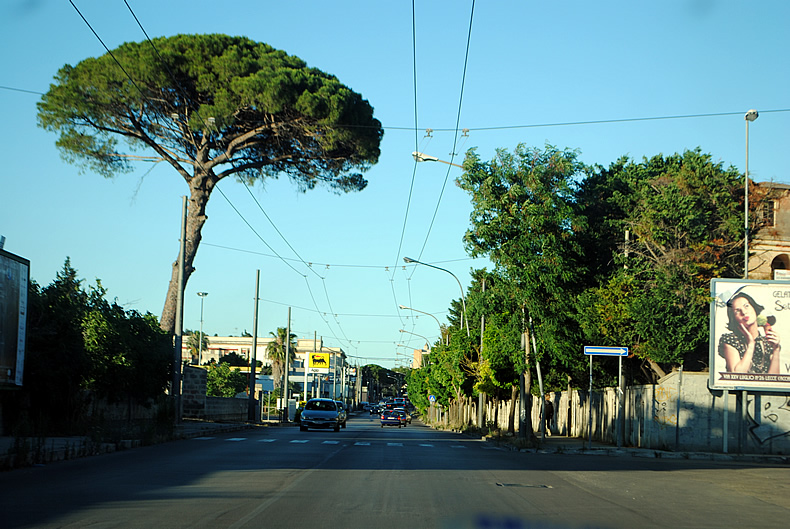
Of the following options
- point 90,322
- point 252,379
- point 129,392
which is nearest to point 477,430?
point 252,379

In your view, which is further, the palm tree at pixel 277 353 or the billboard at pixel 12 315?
the palm tree at pixel 277 353

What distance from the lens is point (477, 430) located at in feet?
154

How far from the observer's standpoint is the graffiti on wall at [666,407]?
27.2 metres

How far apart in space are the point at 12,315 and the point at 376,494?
12269 millimetres

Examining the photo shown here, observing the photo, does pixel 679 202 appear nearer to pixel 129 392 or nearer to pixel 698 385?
pixel 698 385

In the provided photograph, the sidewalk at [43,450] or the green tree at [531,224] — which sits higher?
the green tree at [531,224]

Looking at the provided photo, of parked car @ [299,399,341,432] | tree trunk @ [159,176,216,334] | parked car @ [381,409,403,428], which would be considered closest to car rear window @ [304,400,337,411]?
parked car @ [299,399,341,432]

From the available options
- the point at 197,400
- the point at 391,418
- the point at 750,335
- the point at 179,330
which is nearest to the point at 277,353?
the point at 391,418

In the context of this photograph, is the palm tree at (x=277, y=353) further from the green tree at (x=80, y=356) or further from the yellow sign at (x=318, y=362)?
the green tree at (x=80, y=356)

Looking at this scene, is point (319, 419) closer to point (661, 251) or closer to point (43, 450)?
point (661, 251)

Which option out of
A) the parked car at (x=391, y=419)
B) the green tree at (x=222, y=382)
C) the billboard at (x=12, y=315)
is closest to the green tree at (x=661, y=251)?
the billboard at (x=12, y=315)

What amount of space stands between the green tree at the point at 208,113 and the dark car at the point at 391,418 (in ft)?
96.0

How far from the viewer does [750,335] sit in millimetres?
26688

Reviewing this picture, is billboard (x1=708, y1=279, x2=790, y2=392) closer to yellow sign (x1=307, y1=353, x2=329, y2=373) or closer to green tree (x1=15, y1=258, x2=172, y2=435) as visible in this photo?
green tree (x1=15, y1=258, x2=172, y2=435)
